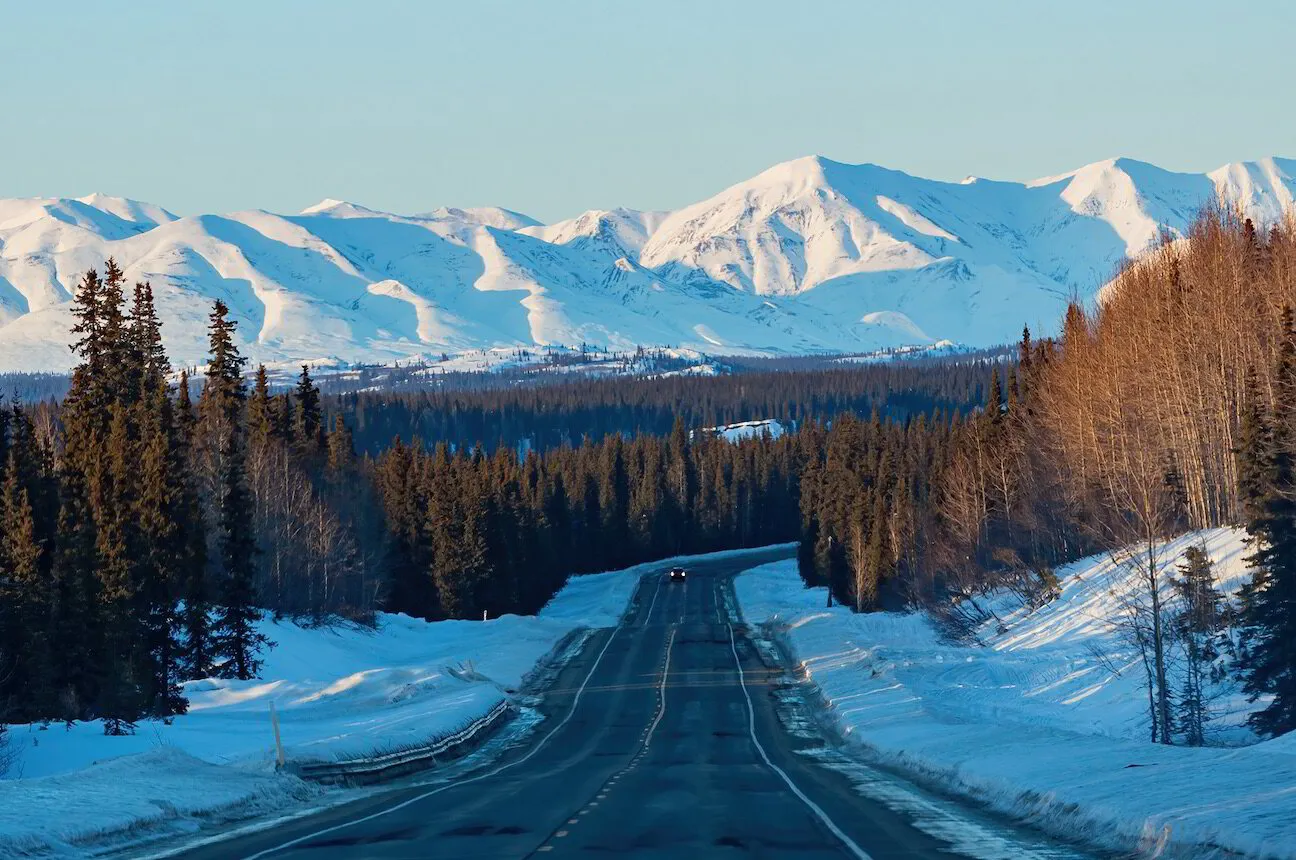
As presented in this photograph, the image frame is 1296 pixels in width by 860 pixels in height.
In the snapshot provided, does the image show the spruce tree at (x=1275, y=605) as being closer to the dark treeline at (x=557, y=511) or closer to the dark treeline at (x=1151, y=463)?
the dark treeline at (x=1151, y=463)

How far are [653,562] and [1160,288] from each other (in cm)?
8685

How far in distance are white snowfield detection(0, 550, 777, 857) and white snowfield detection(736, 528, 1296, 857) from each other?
11247 mm

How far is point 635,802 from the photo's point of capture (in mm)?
23516

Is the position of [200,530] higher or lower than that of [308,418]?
lower

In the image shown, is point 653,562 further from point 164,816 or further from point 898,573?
point 164,816

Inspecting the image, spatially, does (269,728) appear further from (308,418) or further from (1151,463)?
(308,418)

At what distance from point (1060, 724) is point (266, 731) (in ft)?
65.2

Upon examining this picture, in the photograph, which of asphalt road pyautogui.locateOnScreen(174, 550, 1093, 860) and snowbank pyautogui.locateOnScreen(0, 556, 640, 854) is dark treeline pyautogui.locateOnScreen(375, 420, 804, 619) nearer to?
snowbank pyautogui.locateOnScreen(0, 556, 640, 854)

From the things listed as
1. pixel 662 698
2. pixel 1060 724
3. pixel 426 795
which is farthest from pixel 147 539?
pixel 1060 724

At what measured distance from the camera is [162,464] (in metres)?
47.8

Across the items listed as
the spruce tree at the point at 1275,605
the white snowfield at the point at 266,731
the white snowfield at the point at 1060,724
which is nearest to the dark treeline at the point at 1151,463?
the spruce tree at the point at 1275,605

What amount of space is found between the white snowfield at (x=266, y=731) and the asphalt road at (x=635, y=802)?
1.72 metres

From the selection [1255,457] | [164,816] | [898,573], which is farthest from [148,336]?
[164,816]

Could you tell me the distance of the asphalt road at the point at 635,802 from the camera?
18.2 metres
